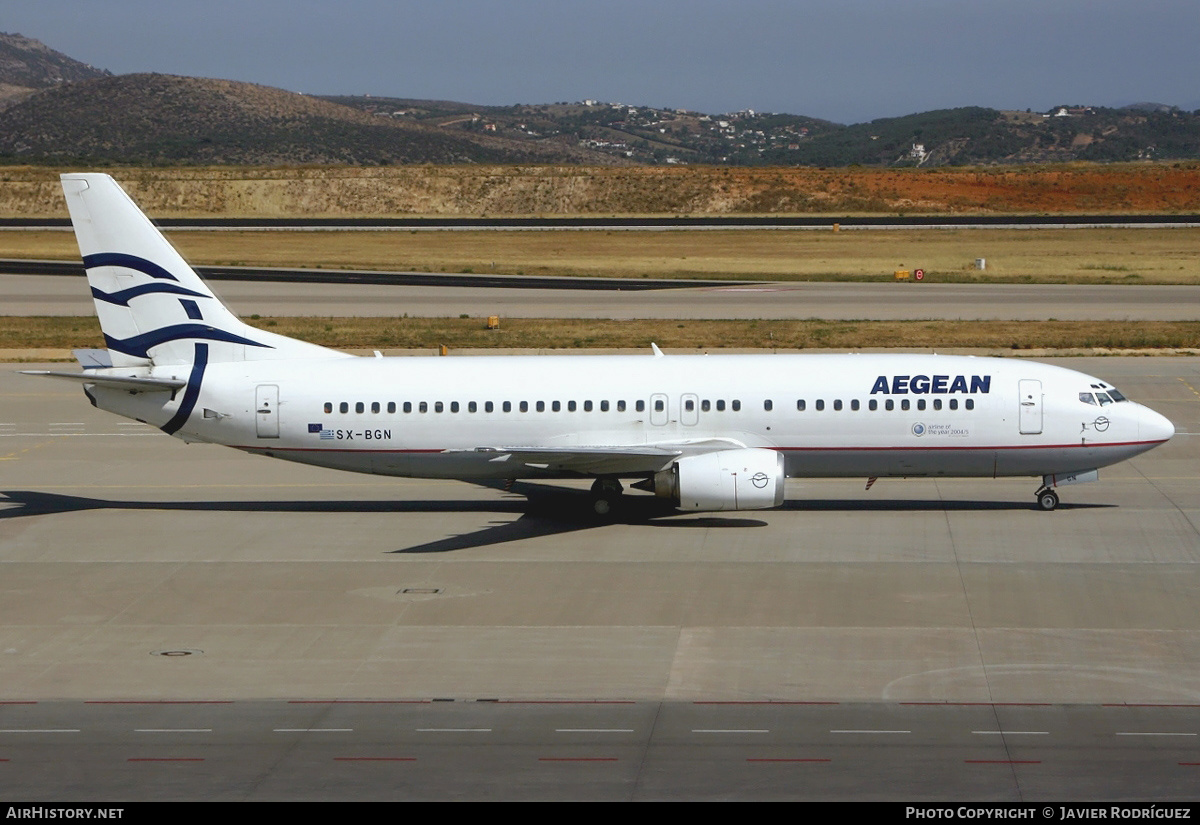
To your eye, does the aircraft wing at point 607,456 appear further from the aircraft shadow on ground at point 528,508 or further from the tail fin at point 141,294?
the tail fin at point 141,294

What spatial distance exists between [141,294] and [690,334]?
35.4 meters

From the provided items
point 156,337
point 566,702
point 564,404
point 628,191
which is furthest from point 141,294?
point 628,191

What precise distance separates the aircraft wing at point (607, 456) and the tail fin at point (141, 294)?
26.0 feet

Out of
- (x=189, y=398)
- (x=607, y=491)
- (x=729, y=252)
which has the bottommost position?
(x=607, y=491)

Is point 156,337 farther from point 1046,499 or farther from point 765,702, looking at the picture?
point 1046,499

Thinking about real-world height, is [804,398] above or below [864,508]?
above

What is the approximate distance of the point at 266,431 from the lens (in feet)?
113

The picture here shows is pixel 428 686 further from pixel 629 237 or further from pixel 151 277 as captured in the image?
pixel 629 237

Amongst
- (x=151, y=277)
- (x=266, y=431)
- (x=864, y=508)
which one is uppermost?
(x=151, y=277)

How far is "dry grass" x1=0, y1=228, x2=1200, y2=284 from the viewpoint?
96.4 meters

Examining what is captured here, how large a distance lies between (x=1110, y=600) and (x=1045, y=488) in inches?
340

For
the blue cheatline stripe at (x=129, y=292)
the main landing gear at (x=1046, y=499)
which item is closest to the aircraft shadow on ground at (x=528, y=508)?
the main landing gear at (x=1046, y=499)

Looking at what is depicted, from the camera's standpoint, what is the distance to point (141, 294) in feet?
114
